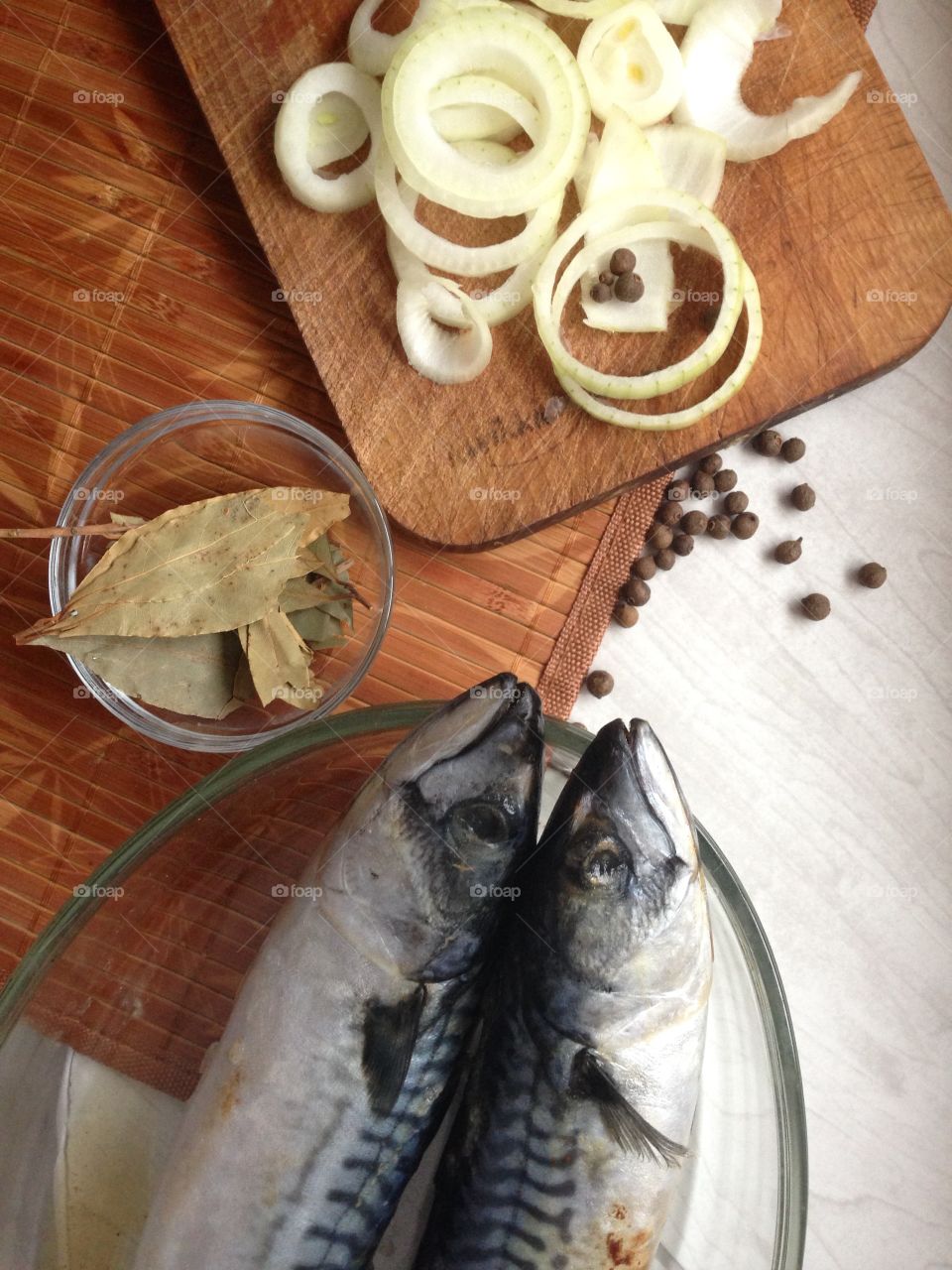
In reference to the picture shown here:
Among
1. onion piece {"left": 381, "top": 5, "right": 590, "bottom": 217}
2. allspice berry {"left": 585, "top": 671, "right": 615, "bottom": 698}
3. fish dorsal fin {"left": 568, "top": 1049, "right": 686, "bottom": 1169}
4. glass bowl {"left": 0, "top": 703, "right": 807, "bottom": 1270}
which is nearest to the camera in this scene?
fish dorsal fin {"left": 568, "top": 1049, "right": 686, "bottom": 1169}

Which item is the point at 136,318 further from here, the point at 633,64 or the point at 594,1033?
the point at 594,1033

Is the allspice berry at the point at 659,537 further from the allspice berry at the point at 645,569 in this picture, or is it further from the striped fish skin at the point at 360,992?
the striped fish skin at the point at 360,992

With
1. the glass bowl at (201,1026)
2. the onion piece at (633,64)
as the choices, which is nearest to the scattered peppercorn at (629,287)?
the onion piece at (633,64)

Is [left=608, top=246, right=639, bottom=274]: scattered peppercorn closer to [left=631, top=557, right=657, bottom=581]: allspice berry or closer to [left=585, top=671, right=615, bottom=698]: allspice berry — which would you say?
[left=631, top=557, right=657, bottom=581]: allspice berry

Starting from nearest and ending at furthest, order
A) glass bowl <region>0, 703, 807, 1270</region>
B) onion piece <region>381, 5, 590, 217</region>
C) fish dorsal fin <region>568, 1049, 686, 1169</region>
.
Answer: fish dorsal fin <region>568, 1049, 686, 1169</region>
glass bowl <region>0, 703, 807, 1270</region>
onion piece <region>381, 5, 590, 217</region>

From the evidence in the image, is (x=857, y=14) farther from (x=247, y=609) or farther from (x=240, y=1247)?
(x=240, y=1247)

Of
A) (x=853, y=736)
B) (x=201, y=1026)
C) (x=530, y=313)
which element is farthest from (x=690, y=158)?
(x=201, y=1026)

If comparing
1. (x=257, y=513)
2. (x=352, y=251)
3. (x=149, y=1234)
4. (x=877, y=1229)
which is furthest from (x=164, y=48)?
(x=877, y=1229)

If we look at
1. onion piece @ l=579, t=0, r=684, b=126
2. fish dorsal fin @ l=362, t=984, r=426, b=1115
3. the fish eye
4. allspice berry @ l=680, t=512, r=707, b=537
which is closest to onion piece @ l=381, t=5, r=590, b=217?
onion piece @ l=579, t=0, r=684, b=126
